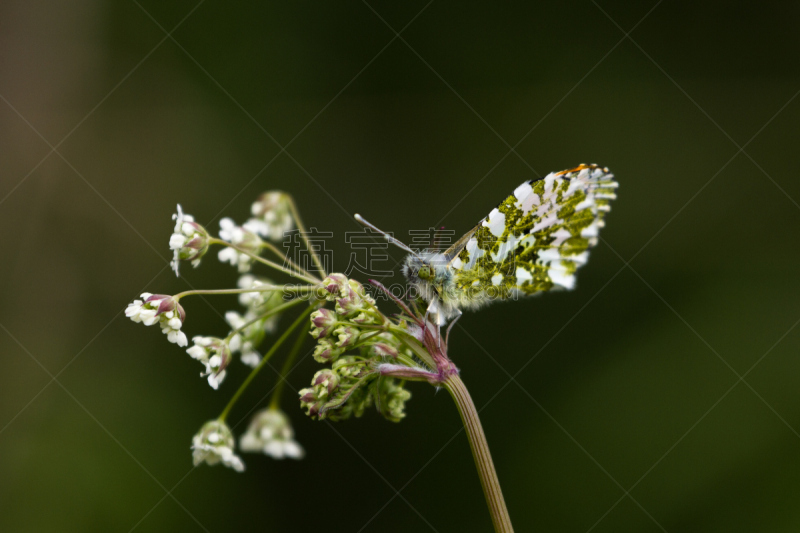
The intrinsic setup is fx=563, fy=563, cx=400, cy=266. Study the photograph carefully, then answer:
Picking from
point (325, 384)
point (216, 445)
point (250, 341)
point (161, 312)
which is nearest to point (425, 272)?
point (325, 384)

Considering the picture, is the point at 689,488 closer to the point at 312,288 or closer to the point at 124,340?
the point at 312,288

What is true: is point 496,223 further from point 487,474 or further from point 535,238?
point 487,474

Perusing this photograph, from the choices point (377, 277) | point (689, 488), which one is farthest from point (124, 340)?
point (689, 488)

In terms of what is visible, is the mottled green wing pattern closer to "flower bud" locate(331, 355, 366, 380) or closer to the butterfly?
the butterfly

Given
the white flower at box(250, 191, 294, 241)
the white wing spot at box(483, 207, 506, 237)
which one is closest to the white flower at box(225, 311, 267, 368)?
the white flower at box(250, 191, 294, 241)

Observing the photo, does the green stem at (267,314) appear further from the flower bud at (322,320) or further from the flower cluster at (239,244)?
the flower cluster at (239,244)

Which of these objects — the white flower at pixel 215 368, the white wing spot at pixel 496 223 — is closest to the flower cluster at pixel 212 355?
the white flower at pixel 215 368
